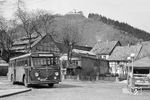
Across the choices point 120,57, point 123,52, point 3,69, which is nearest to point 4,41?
point 3,69

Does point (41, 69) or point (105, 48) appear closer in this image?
point (41, 69)

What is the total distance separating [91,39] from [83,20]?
1756 cm

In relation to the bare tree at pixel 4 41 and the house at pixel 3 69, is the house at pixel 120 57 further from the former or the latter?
the bare tree at pixel 4 41

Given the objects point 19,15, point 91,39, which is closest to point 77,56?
point 19,15

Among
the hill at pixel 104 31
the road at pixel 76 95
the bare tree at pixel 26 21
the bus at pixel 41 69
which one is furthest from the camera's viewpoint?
the hill at pixel 104 31

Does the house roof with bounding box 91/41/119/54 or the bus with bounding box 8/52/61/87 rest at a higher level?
the house roof with bounding box 91/41/119/54

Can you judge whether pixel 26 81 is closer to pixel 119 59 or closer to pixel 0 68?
pixel 0 68

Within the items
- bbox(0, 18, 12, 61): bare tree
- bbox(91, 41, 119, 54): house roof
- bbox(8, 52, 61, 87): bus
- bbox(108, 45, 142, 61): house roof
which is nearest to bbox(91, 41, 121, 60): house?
bbox(91, 41, 119, 54): house roof

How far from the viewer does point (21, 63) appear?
30.6 m

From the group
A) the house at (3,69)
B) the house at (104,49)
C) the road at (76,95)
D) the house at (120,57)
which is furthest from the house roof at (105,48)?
the road at (76,95)

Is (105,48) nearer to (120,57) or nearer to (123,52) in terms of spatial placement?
(123,52)

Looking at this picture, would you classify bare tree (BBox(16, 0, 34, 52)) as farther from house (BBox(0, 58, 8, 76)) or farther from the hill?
the hill

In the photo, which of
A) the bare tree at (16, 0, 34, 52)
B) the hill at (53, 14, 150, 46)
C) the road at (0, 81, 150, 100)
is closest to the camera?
the road at (0, 81, 150, 100)

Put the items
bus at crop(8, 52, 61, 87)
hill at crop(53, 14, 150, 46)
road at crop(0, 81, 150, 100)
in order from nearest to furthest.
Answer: road at crop(0, 81, 150, 100)
bus at crop(8, 52, 61, 87)
hill at crop(53, 14, 150, 46)
